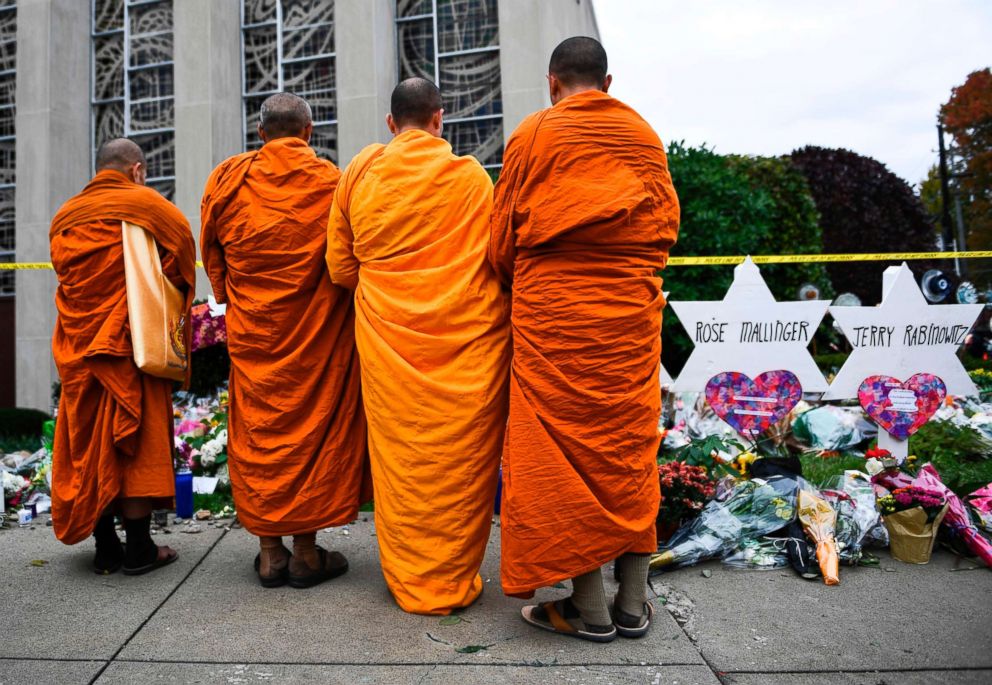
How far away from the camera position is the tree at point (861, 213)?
11.7 m

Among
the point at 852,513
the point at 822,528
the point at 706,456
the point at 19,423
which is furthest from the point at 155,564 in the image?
the point at 19,423

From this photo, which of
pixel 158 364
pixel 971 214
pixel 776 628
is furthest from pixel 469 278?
pixel 971 214

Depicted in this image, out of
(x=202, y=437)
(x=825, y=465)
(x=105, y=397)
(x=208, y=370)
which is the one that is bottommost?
(x=825, y=465)

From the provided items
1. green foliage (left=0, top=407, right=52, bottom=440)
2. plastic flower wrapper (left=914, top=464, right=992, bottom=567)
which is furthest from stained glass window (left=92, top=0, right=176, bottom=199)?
plastic flower wrapper (left=914, top=464, right=992, bottom=567)

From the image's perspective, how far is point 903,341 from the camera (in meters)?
4.41

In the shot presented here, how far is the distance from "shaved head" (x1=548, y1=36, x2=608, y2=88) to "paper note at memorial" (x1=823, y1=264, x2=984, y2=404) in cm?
262

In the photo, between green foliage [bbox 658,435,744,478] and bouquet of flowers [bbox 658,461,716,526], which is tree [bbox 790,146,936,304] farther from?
bouquet of flowers [bbox 658,461,716,526]

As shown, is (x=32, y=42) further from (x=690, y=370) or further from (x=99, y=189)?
(x=690, y=370)

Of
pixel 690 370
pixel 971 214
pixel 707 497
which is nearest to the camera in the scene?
pixel 707 497

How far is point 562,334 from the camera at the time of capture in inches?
91.4

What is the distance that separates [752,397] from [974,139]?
28672 millimetres

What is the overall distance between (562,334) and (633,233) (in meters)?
0.40

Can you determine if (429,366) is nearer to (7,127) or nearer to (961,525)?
(961,525)

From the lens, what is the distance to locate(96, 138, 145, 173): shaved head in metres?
3.21
